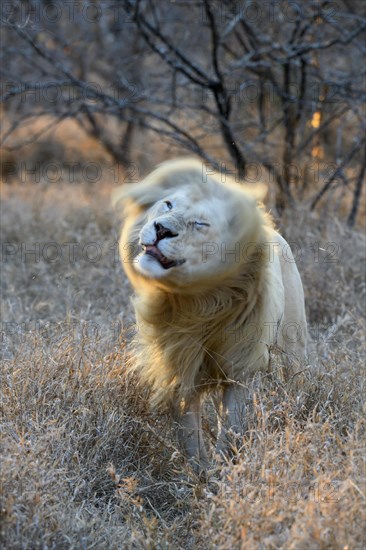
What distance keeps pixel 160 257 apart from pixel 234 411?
33.5 inches

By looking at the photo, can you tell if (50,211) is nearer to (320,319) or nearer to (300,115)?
(300,115)

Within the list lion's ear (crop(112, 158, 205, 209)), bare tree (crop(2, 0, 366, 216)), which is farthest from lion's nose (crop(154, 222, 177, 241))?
bare tree (crop(2, 0, 366, 216))

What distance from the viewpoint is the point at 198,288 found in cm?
343

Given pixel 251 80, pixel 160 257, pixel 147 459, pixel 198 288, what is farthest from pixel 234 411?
pixel 251 80

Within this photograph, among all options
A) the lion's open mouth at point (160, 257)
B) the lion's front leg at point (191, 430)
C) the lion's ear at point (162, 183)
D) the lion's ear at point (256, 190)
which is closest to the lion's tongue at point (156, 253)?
the lion's open mouth at point (160, 257)

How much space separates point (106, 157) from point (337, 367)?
8.16 meters

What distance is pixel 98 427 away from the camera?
3.60m

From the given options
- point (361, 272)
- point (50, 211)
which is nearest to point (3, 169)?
point (50, 211)

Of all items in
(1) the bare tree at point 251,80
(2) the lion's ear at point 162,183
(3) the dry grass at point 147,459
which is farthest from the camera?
(1) the bare tree at point 251,80

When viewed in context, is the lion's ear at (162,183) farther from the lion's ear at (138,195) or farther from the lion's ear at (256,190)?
the lion's ear at (256,190)

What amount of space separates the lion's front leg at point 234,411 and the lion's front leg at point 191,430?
126mm

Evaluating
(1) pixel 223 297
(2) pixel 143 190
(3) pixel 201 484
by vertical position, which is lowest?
(3) pixel 201 484

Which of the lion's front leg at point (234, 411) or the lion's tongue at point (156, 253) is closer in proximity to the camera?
the lion's tongue at point (156, 253)

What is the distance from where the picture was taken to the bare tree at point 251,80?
7344 mm
